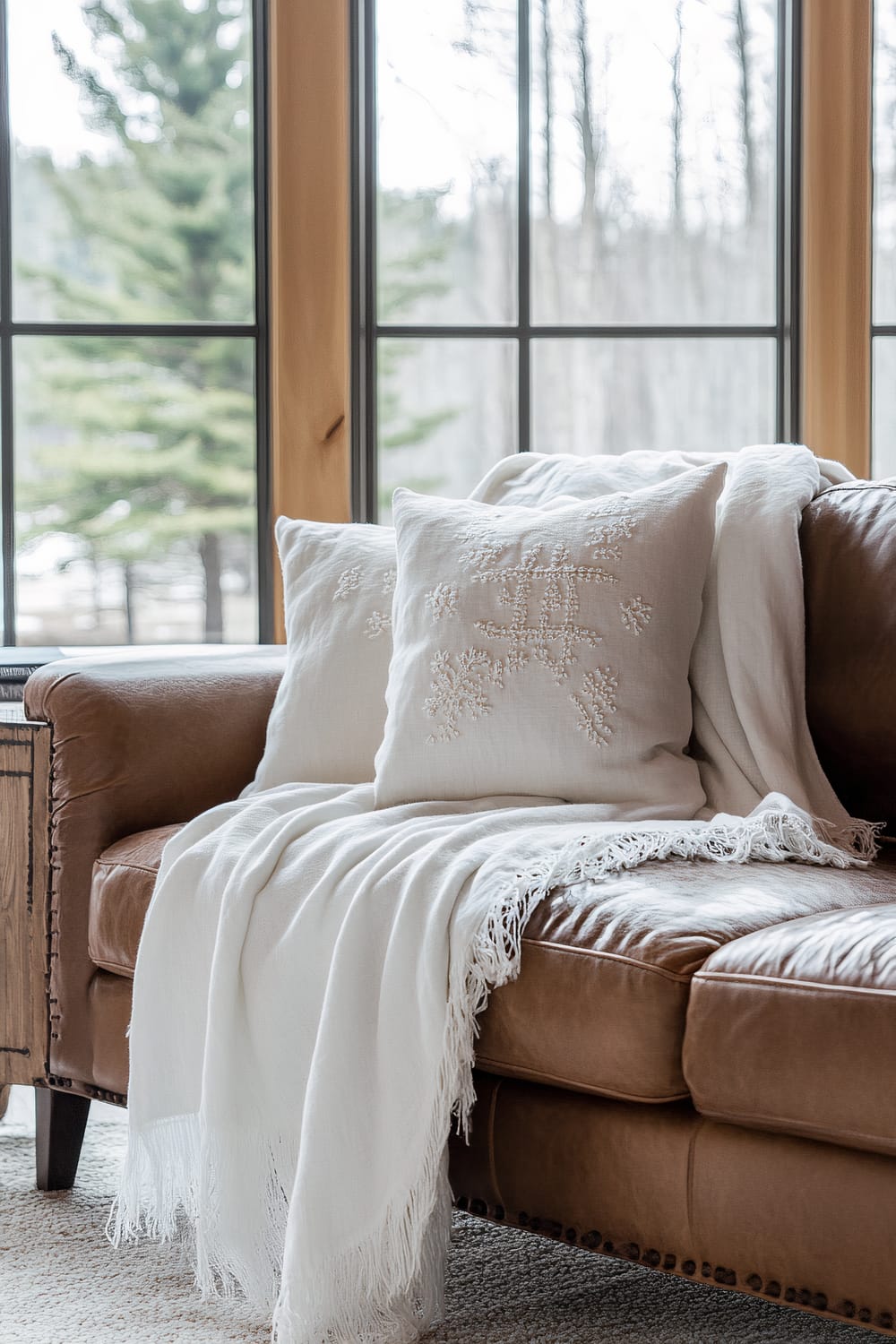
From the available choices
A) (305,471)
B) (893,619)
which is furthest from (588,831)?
(305,471)

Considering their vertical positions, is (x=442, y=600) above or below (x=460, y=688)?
above

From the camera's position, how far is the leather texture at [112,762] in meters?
1.89

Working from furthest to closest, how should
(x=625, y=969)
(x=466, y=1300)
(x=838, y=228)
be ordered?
(x=838, y=228) < (x=466, y=1300) < (x=625, y=969)

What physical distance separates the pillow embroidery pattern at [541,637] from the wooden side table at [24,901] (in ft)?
1.88

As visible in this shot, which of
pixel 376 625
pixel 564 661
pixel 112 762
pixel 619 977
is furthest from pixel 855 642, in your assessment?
pixel 112 762

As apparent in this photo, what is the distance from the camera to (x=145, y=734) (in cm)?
196

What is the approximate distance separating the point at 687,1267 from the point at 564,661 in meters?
0.78

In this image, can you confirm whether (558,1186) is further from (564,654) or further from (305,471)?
(305,471)

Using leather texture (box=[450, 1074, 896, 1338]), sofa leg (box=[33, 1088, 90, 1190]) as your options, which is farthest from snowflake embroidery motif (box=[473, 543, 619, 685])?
sofa leg (box=[33, 1088, 90, 1190])

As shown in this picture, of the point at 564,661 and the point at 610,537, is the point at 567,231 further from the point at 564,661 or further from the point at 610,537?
the point at 564,661

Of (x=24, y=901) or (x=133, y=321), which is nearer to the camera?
(x=24, y=901)

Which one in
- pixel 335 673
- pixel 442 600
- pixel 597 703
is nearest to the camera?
pixel 597 703

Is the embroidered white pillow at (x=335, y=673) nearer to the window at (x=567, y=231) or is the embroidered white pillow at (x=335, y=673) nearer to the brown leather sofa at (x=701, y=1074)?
the brown leather sofa at (x=701, y=1074)

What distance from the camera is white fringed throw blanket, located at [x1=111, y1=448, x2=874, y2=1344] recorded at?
137 centimetres
